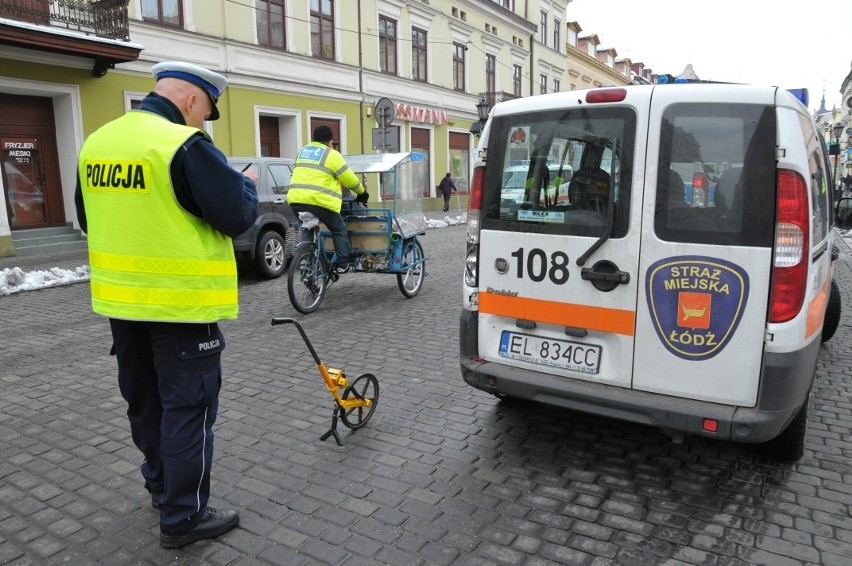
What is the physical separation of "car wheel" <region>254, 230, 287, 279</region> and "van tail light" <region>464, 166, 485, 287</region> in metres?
6.72

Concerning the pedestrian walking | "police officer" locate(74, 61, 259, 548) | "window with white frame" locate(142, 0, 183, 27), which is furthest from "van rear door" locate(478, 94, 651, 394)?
the pedestrian walking

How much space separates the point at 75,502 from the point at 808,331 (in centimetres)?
366

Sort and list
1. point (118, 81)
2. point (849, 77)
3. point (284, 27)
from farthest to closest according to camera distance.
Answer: point (849, 77), point (284, 27), point (118, 81)

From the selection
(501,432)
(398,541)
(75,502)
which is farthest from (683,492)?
(75,502)

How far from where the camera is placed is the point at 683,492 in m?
3.36

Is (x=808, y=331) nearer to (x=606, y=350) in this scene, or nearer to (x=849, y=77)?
(x=606, y=350)

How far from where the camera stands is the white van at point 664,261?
9.93 ft

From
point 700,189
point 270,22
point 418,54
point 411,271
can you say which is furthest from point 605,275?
point 418,54

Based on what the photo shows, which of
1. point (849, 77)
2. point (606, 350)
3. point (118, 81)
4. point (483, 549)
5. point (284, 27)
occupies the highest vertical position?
point (849, 77)

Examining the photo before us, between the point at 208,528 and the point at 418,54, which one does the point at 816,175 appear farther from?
the point at 418,54

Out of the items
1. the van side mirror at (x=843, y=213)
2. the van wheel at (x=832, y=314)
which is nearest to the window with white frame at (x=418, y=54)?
the van wheel at (x=832, y=314)

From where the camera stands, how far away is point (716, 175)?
3129 mm

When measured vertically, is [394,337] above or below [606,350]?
below

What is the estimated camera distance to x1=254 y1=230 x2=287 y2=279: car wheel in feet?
33.2
